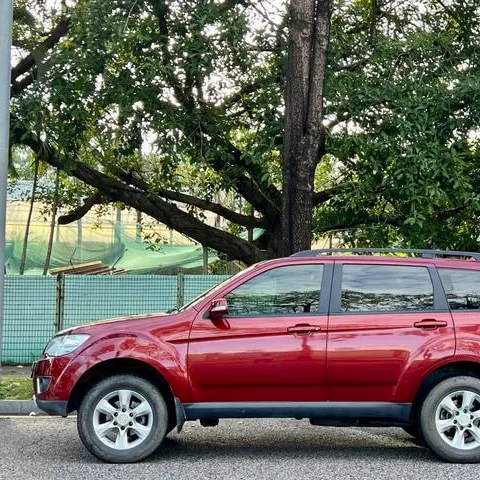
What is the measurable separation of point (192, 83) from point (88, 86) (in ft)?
6.67

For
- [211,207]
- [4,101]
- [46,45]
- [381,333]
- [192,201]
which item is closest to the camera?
[381,333]

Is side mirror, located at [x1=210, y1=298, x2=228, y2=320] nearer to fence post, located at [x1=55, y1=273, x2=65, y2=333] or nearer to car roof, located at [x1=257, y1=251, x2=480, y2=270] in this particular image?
car roof, located at [x1=257, y1=251, x2=480, y2=270]

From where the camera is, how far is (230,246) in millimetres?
16109

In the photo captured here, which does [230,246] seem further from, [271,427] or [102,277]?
[271,427]

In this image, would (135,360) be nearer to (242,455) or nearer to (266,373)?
(266,373)

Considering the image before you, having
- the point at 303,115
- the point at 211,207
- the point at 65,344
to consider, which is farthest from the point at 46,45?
the point at 65,344

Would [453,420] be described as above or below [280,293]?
below

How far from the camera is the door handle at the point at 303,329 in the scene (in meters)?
6.83

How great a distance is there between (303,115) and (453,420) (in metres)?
5.81

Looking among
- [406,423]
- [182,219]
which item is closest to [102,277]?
[182,219]

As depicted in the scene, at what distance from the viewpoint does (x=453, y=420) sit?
6.82 m

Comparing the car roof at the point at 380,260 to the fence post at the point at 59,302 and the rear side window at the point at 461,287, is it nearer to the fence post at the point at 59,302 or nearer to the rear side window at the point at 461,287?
the rear side window at the point at 461,287

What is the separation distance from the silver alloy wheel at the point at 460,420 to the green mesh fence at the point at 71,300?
7.15 meters

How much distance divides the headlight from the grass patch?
3078mm
